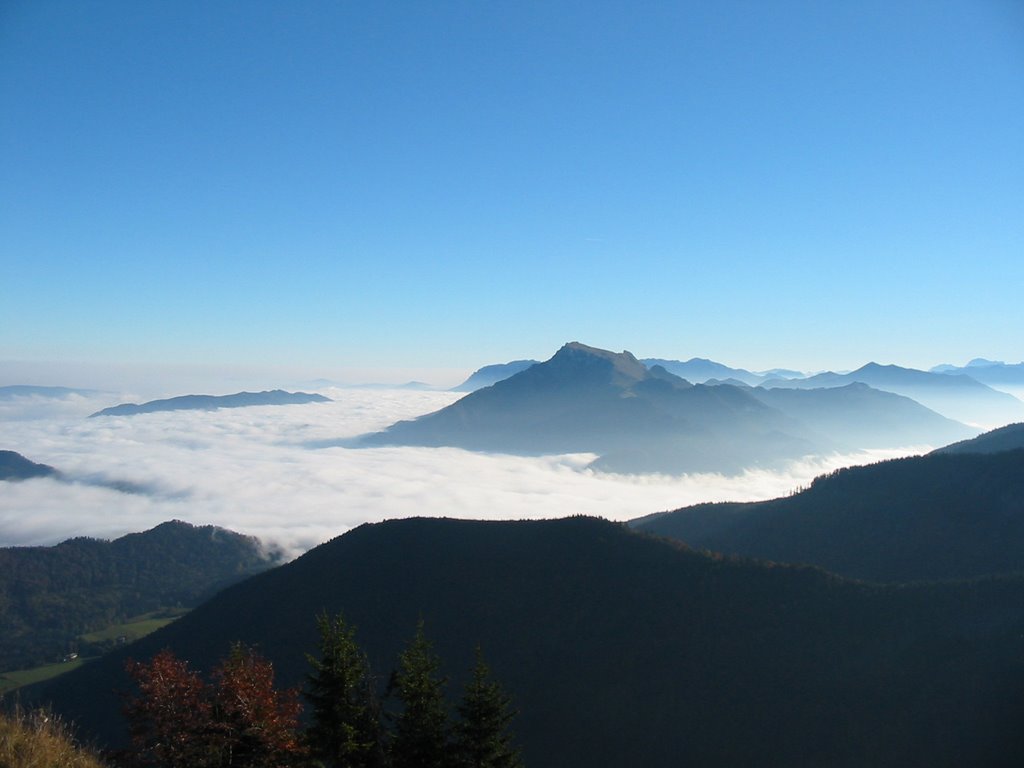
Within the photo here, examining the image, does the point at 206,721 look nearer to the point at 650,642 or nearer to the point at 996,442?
the point at 650,642

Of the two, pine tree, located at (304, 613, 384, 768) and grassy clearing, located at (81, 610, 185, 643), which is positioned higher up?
pine tree, located at (304, 613, 384, 768)

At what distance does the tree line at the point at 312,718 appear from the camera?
15844 mm

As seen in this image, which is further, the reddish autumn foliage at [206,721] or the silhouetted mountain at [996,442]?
the silhouetted mountain at [996,442]

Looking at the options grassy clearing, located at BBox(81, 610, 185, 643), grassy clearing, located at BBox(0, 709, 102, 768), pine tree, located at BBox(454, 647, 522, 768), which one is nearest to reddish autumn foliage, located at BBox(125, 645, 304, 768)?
grassy clearing, located at BBox(0, 709, 102, 768)

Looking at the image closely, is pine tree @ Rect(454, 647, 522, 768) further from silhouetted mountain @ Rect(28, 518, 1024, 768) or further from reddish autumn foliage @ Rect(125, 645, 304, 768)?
silhouetted mountain @ Rect(28, 518, 1024, 768)

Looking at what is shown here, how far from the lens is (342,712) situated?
66.3ft

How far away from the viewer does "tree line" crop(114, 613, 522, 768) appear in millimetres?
15844

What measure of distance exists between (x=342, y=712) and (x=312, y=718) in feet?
5.81

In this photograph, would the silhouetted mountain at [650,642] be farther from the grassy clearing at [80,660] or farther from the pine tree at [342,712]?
the pine tree at [342,712]

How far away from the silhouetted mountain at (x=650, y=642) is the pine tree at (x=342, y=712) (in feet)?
171

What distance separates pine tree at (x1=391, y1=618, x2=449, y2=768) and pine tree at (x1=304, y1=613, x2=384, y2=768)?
0.79 metres

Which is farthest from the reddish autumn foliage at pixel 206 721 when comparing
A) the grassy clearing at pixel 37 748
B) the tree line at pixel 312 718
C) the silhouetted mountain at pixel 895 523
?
the silhouetted mountain at pixel 895 523

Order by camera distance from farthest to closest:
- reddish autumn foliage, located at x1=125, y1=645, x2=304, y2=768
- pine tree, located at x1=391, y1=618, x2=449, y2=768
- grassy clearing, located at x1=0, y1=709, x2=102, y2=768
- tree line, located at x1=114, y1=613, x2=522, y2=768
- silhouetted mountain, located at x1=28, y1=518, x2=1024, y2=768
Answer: silhouetted mountain, located at x1=28, y1=518, x2=1024, y2=768
pine tree, located at x1=391, y1=618, x2=449, y2=768
tree line, located at x1=114, y1=613, x2=522, y2=768
reddish autumn foliage, located at x1=125, y1=645, x2=304, y2=768
grassy clearing, located at x1=0, y1=709, x2=102, y2=768

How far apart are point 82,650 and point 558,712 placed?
159 metres
